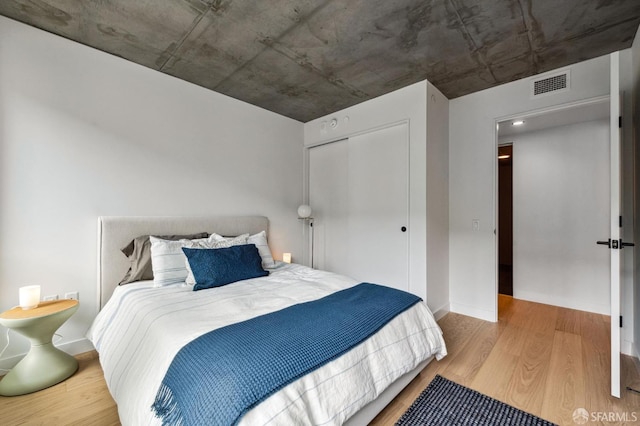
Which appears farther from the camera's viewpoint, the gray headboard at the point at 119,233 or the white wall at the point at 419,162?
the white wall at the point at 419,162

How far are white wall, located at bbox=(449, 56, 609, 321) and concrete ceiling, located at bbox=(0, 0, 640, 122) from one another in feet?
0.87

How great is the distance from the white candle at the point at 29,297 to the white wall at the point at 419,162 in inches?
124

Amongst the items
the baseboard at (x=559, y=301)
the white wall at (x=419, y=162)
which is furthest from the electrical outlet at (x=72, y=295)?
the baseboard at (x=559, y=301)

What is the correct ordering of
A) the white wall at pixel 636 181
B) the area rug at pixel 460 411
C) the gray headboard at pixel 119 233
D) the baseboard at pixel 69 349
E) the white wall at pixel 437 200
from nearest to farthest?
the area rug at pixel 460 411, the baseboard at pixel 69 349, the white wall at pixel 636 181, the gray headboard at pixel 119 233, the white wall at pixel 437 200

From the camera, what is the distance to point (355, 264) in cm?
353

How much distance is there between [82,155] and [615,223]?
3919 millimetres

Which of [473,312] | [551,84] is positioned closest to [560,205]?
[551,84]

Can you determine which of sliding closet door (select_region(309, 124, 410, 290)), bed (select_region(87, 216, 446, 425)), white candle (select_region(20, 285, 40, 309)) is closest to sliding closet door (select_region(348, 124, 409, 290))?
sliding closet door (select_region(309, 124, 410, 290))

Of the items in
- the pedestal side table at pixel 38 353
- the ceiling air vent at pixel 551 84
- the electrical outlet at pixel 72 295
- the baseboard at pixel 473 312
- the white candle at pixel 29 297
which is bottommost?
the baseboard at pixel 473 312

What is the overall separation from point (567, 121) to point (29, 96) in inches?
208

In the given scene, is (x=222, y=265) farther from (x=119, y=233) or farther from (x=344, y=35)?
(x=344, y=35)

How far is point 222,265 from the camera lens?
7.41 ft

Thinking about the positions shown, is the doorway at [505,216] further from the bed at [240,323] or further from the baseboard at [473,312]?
the bed at [240,323]

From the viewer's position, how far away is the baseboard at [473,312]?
3.01 m
